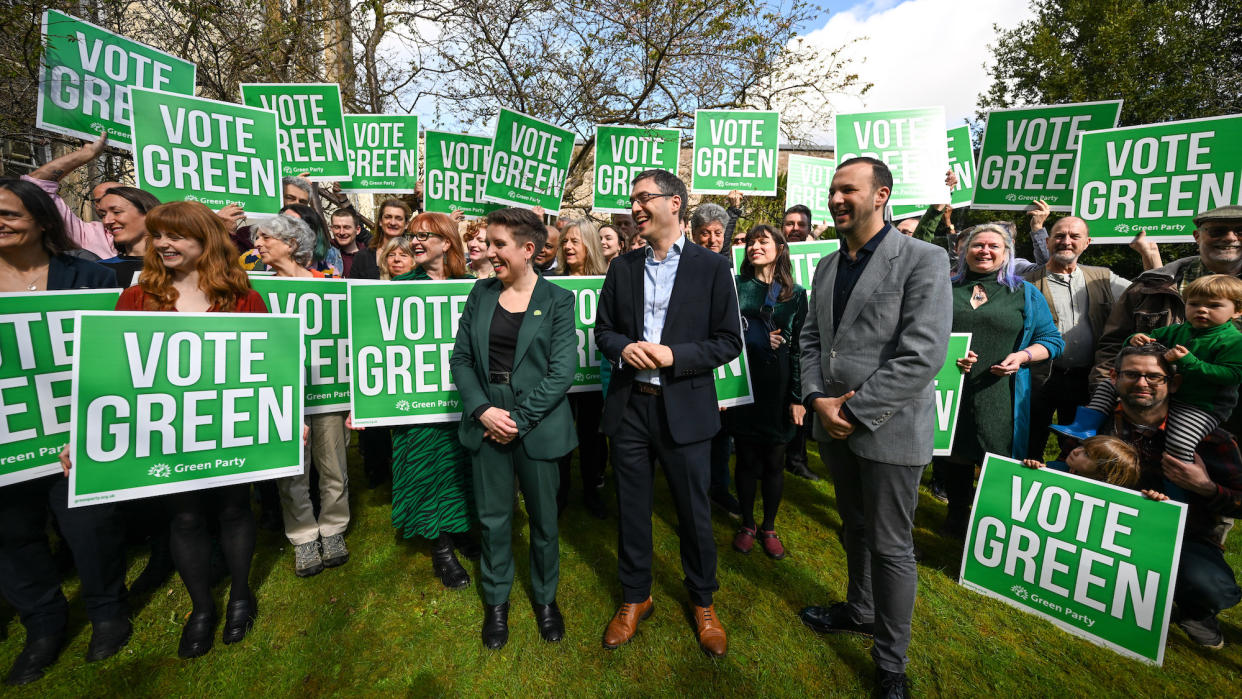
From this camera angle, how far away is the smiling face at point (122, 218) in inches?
135

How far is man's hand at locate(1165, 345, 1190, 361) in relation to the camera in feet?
10.1

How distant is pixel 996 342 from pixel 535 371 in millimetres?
3382

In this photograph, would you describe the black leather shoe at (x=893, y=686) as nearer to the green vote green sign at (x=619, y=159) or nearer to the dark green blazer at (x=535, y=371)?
the dark green blazer at (x=535, y=371)

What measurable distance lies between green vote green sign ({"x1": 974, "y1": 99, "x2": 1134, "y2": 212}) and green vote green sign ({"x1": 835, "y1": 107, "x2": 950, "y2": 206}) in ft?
1.44

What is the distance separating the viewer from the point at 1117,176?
4371mm

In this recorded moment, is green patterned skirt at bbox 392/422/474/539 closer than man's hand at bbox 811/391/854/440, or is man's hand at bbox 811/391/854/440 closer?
man's hand at bbox 811/391/854/440

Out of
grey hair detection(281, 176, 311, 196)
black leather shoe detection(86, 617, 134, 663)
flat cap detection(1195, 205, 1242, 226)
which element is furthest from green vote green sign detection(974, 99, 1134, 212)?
black leather shoe detection(86, 617, 134, 663)

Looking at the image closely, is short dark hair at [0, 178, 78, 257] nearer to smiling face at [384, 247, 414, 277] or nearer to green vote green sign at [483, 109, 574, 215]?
smiling face at [384, 247, 414, 277]

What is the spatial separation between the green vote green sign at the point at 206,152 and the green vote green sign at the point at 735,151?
4.40 metres

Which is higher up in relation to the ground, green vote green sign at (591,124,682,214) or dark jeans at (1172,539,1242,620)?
green vote green sign at (591,124,682,214)

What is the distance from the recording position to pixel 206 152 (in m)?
4.26

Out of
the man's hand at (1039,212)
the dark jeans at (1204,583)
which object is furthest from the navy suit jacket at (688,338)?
the man's hand at (1039,212)

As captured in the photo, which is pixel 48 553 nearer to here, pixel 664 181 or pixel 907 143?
pixel 664 181

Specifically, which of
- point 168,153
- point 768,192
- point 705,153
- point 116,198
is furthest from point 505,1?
point 116,198
